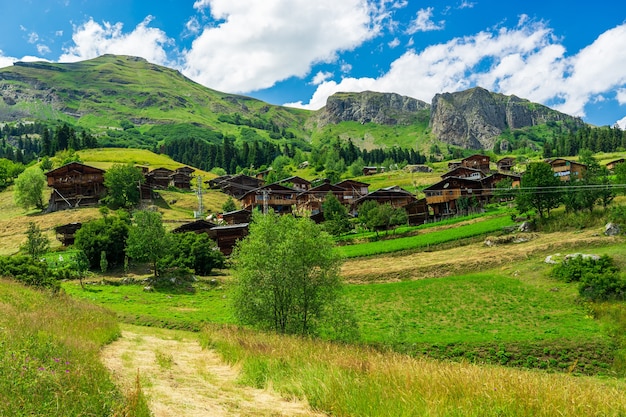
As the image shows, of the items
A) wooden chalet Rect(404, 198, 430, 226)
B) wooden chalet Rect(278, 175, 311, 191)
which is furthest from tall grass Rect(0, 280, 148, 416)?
wooden chalet Rect(278, 175, 311, 191)

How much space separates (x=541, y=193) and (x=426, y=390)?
57.1m

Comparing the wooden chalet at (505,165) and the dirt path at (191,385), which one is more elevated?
the wooden chalet at (505,165)

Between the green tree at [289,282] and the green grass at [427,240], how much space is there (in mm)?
32968

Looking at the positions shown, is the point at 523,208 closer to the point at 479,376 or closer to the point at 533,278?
the point at 533,278

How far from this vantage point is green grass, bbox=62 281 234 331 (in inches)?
1179

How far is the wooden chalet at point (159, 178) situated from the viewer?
110 meters

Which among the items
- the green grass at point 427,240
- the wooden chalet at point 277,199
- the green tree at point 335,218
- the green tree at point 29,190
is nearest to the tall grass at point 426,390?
the green grass at point 427,240

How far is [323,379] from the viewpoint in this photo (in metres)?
9.17

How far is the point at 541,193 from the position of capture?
2202 inches

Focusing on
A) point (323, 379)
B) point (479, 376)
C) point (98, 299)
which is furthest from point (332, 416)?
point (98, 299)

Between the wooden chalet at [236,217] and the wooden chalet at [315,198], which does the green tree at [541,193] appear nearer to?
the wooden chalet at [315,198]

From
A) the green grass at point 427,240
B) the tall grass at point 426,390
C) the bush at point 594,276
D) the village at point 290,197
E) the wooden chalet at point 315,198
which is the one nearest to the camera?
the tall grass at point 426,390

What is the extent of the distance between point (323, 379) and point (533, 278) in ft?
120

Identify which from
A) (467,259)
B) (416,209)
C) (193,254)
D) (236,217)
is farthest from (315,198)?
(467,259)
